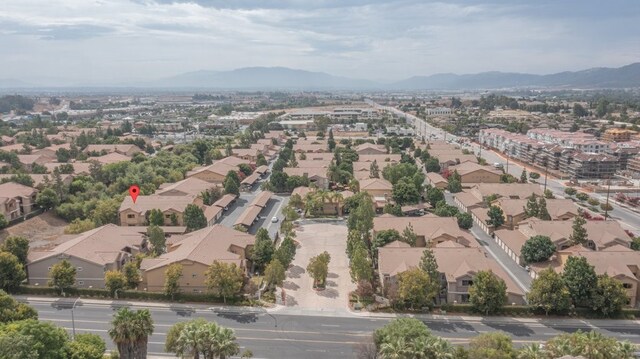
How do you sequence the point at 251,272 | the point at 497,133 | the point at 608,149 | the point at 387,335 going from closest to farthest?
the point at 387,335, the point at 251,272, the point at 608,149, the point at 497,133

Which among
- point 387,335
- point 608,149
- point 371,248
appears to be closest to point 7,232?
point 371,248

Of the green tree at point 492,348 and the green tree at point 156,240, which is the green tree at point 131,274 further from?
the green tree at point 492,348

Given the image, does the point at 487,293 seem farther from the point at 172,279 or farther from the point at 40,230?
the point at 40,230

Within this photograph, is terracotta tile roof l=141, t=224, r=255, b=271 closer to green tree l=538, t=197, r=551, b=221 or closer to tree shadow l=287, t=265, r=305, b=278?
tree shadow l=287, t=265, r=305, b=278

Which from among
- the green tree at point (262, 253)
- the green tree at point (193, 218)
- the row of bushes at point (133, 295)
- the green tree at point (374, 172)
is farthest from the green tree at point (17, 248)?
the green tree at point (374, 172)

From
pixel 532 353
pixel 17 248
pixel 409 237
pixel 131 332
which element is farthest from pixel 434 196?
pixel 131 332

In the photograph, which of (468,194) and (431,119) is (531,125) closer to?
(431,119)

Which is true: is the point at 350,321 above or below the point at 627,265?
below
